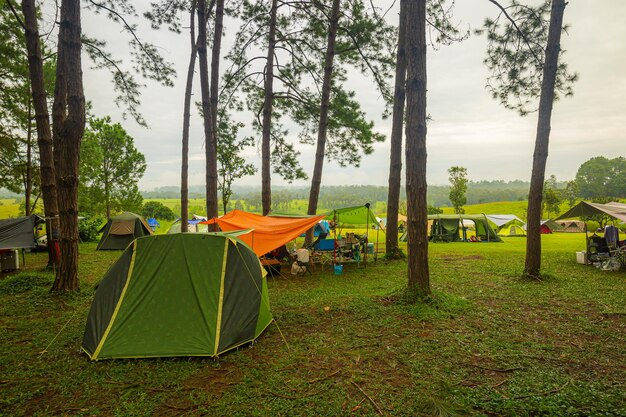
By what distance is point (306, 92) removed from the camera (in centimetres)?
1361

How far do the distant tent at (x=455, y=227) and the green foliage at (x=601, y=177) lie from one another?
76.0 meters

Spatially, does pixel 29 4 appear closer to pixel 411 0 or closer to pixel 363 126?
pixel 411 0

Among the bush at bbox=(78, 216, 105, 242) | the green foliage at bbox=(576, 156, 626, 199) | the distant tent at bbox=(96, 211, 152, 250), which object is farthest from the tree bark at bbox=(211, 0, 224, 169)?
the green foliage at bbox=(576, 156, 626, 199)

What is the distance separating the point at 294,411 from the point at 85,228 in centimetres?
2200

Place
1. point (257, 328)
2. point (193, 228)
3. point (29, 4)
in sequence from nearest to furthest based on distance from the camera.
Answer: point (257, 328) → point (29, 4) → point (193, 228)

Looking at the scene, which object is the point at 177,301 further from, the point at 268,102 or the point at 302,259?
the point at 268,102

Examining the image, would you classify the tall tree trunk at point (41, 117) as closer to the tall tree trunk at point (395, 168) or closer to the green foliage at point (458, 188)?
the tall tree trunk at point (395, 168)

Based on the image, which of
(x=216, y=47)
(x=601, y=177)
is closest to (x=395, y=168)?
(x=216, y=47)

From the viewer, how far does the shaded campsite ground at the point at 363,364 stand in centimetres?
325

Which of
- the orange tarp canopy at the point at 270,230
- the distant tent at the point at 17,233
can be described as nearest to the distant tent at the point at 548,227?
the orange tarp canopy at the point at 270,230

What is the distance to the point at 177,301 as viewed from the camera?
15.3 feet

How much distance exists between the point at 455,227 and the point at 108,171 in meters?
28.0

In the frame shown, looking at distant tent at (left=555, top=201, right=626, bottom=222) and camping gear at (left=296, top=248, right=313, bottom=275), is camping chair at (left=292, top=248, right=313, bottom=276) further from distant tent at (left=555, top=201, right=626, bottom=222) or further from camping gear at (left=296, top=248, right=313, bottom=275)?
distant tent at (left=555, top=201, right=626, bottom=222)

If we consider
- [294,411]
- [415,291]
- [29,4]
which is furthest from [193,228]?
[294,411]
